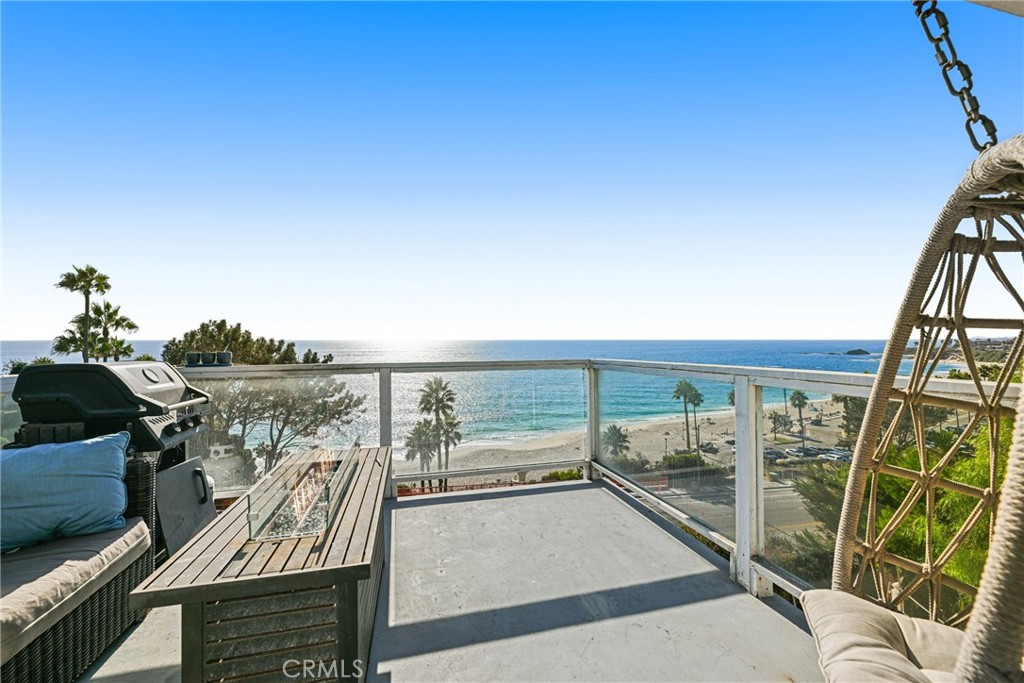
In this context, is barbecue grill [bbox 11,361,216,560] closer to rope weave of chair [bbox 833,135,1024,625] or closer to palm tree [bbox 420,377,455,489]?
palm tree [bbox 420,377,455,489]

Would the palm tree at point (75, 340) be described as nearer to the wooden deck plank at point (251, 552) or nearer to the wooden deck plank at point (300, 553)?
the wooden deck plank at point (251, 552)

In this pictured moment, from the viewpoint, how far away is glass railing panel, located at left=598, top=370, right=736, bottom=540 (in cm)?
278

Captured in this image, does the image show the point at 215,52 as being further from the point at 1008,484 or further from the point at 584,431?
the point at 1008,484

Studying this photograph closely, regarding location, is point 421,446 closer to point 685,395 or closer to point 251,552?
point 685,395

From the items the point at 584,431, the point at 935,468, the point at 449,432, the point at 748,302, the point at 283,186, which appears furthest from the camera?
the point at 748,302

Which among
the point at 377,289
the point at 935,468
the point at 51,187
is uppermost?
the point at 377,289

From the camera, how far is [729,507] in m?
2.73

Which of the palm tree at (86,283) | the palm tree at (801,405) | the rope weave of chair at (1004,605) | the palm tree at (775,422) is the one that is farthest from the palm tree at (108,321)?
the rope weave of chair at (1004,605)

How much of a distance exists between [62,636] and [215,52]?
19.3 feet

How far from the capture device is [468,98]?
7270 millimetres

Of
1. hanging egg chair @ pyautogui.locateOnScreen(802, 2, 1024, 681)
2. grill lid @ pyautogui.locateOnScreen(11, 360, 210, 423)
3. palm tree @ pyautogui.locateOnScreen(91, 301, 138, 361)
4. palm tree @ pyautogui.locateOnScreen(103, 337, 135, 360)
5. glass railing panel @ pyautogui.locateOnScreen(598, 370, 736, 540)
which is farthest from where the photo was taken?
palm tree @ pyautogui.locateOnScreen(103, 337, 135, 360)

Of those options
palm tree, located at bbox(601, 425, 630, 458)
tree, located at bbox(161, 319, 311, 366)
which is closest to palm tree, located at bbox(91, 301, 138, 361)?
tree, located at bbox(161, 319, 311, 366)

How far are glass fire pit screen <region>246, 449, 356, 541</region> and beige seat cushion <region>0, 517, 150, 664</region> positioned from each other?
528 mm

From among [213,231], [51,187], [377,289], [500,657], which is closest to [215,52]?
[51,187]
